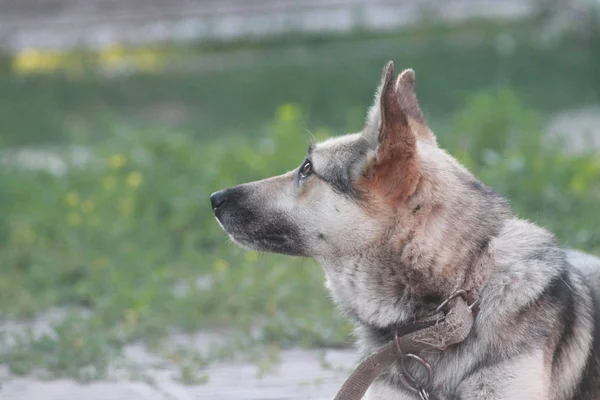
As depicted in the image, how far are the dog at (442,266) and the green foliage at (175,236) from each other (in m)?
1.63

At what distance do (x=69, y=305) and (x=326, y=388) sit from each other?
240 centimetres

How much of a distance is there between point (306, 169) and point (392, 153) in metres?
0.50

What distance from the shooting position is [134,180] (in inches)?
329

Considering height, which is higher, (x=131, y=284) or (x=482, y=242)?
(x=131, y=284)

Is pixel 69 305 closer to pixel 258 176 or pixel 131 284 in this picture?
pixel 131 284

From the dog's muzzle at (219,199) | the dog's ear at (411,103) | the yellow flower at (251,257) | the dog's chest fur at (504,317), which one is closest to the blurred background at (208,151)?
the yellow flower at (251,257)

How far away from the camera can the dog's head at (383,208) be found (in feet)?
12.9

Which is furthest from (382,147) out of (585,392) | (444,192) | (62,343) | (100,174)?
(100,174)

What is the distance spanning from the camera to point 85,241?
7.77 m

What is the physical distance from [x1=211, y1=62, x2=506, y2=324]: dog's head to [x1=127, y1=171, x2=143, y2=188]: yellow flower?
4.11 metres

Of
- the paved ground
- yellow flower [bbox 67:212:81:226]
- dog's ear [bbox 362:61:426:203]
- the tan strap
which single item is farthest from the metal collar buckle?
the paved ground

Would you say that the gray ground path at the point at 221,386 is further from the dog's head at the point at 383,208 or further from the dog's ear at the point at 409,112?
the dog's ear at the point at 409,112

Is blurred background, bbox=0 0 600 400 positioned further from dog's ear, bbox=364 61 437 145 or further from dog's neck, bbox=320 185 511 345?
dog's ear, bbox=364 61 437 145

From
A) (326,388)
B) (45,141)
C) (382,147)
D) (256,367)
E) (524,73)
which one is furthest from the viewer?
(524,73)
